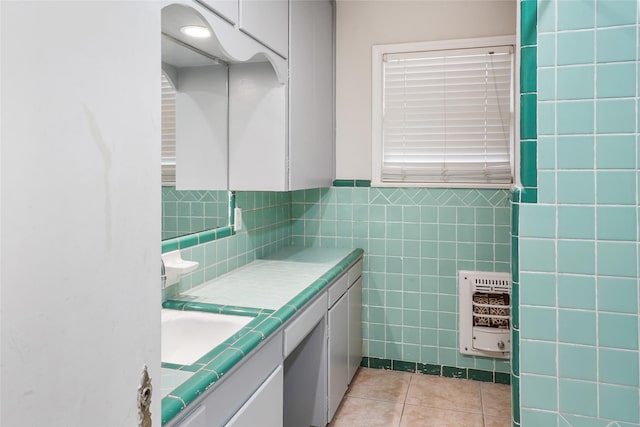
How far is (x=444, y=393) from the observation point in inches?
110

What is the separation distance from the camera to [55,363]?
51cm

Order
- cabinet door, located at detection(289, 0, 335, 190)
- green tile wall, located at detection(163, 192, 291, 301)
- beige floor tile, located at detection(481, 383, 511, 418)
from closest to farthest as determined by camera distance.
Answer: green tile wall, located at detection(163, 192, 291, 301)
cabinet door, located at detection(289, 0, 335, 190)
beige floor tile, located at detection(481, 383, 511, 418)

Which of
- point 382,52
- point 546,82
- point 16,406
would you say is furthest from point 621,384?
point 382,52

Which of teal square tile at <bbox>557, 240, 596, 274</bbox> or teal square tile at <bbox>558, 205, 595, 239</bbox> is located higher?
teal square tile at <bbox>558, 205, 595, 239</bbox>

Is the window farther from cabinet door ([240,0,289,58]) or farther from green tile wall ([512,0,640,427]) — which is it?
green tile wall ([512,0,640,427])

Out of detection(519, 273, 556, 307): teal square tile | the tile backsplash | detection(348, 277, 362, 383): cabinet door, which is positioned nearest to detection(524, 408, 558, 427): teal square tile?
detection(519, 273, 556, 307): teal square tile

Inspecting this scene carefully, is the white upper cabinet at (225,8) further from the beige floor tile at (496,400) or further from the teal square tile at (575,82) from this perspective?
the beige floor tile at (496,400)

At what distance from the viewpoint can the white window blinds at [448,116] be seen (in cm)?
282

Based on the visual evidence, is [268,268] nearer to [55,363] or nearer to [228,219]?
[228,219]

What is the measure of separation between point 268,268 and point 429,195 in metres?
1.16

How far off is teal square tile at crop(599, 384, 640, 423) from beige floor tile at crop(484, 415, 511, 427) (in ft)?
3.63

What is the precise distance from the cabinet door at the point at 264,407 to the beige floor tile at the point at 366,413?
910 mm

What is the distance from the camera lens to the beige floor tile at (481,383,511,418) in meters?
2.58

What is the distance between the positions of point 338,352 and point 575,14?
6.12 ft
